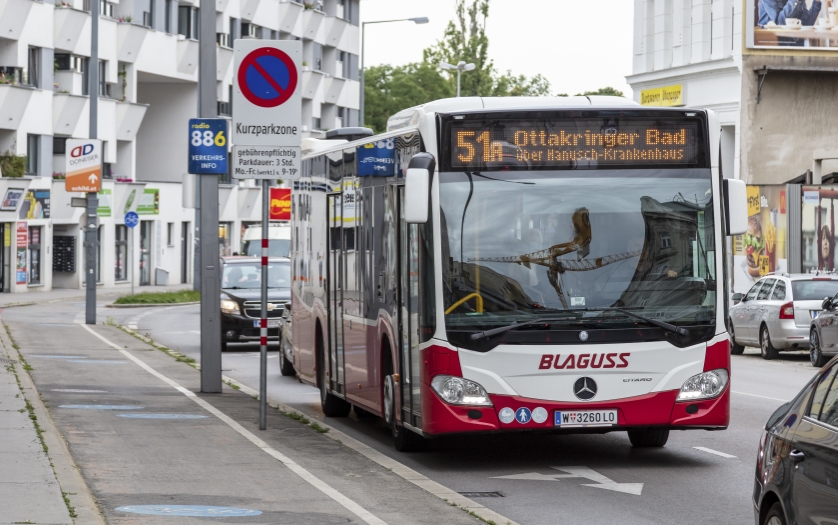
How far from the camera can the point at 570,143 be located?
1204 cm

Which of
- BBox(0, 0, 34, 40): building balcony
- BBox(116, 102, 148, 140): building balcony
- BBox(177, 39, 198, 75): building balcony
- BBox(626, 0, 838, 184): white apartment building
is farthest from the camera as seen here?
BBox(177, 39, 198, 75): building balcony

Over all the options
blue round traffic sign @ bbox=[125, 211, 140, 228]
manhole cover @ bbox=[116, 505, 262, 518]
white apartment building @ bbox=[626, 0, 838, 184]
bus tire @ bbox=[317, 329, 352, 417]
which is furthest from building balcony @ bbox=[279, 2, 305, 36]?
manhole cover @ bbox=[116, 505, 262, 518]

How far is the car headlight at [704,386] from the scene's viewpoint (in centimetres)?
1194

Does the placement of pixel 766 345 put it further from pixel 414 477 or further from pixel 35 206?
pixel 35 206

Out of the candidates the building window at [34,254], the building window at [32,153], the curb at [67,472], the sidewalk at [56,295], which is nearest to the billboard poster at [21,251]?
the sidewalk at [56,295]

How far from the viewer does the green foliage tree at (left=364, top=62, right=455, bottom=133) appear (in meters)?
117

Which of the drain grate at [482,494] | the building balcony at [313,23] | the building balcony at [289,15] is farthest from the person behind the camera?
the building balcony at [313,23]

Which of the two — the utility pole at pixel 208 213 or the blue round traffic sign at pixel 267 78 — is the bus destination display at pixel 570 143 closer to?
the blue round traffic sign at pixel 267 78

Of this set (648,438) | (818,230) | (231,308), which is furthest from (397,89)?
(648,438)

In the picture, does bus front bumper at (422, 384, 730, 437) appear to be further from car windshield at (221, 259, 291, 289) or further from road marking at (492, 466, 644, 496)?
car windshield at (221, 259, 291, 289)

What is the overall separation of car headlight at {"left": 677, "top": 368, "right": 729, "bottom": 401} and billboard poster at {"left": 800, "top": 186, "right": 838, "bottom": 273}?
94.4ft

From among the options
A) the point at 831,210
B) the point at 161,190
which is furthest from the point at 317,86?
the point at 831,210

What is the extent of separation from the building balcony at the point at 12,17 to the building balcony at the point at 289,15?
2526cm

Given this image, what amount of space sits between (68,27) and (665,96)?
74.0 ft
